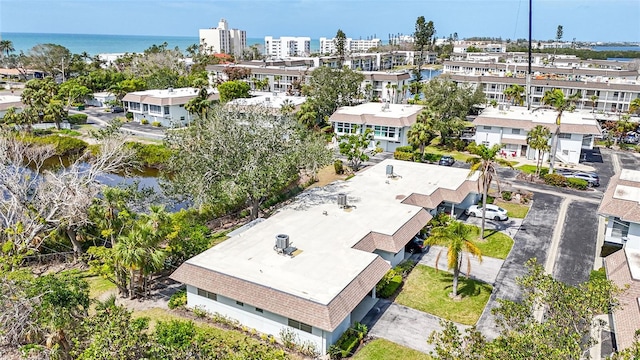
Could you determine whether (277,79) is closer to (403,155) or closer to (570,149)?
(403,155)

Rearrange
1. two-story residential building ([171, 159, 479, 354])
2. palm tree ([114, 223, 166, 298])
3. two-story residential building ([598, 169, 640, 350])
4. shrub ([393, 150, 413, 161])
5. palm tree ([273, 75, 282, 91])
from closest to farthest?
two-story residential building ([598, 169, 640, 350]) < two-story residential building ([171, 159, 479, 354]) < palm tree ([114, 223, 166, 298]) < shrub ([393, 150, 413, 161]) < palm tree ([273, 75, 282, 91])

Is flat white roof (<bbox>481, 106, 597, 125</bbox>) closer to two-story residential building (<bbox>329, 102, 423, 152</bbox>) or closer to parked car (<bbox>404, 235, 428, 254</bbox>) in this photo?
two-story residential building (<bbox>329, 102, 423, 152</bbox>)

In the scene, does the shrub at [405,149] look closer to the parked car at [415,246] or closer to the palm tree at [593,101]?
the parked car at [415,246]

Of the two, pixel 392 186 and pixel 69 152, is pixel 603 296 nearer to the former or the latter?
pixel 392 186

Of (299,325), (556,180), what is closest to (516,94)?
(556,180)

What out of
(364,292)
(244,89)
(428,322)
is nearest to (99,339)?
(364,292)

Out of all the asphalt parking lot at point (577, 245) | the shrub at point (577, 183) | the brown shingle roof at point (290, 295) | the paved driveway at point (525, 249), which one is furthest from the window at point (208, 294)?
the shrub at point (577, 183)

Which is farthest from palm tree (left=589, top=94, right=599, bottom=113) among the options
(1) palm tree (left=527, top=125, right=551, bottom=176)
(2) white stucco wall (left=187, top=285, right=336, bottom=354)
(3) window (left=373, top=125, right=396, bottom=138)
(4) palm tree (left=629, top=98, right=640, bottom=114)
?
(2) white stucco wall (left=187, top=285, right=336, bottom=354)
